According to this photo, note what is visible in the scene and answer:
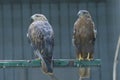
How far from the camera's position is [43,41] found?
5.20 meters

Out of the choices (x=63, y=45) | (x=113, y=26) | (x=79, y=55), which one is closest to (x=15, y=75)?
(x=63, y=45)

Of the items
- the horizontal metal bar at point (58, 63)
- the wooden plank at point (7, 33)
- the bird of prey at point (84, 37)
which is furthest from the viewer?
the wooden plank at point (7, 33)

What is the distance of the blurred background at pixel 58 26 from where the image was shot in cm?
765

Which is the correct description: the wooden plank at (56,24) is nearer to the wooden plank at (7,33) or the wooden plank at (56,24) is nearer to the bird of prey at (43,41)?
the wooden plank at (7,33)

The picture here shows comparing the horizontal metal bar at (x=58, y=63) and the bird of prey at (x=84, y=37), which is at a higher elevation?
the bird of prey at (x=84, y=37)

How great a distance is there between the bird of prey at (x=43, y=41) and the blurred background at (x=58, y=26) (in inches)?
86.2

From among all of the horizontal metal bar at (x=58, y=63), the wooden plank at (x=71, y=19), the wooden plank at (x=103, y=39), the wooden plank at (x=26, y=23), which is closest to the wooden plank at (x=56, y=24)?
the wooden plank at (x=71, y=19)

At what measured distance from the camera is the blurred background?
A: 301 inches

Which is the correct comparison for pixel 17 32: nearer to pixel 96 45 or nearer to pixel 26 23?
pixel 26 23

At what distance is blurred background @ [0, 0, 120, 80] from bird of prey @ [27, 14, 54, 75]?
2.19m

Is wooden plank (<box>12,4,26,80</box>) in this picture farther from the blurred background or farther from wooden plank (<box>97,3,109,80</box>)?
wooden plank (<box>97,3,109,80</box>)

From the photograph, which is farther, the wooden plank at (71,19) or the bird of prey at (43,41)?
the wooden plank at (71,19)

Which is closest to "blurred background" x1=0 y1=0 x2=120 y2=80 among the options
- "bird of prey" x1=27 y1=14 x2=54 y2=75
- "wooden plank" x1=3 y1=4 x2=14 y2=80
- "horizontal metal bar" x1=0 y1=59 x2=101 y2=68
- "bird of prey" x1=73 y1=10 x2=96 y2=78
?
"wooden plank" x1=3 y1=4 x2=14 y2=80

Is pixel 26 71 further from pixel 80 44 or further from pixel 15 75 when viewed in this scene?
pixel 80 44
